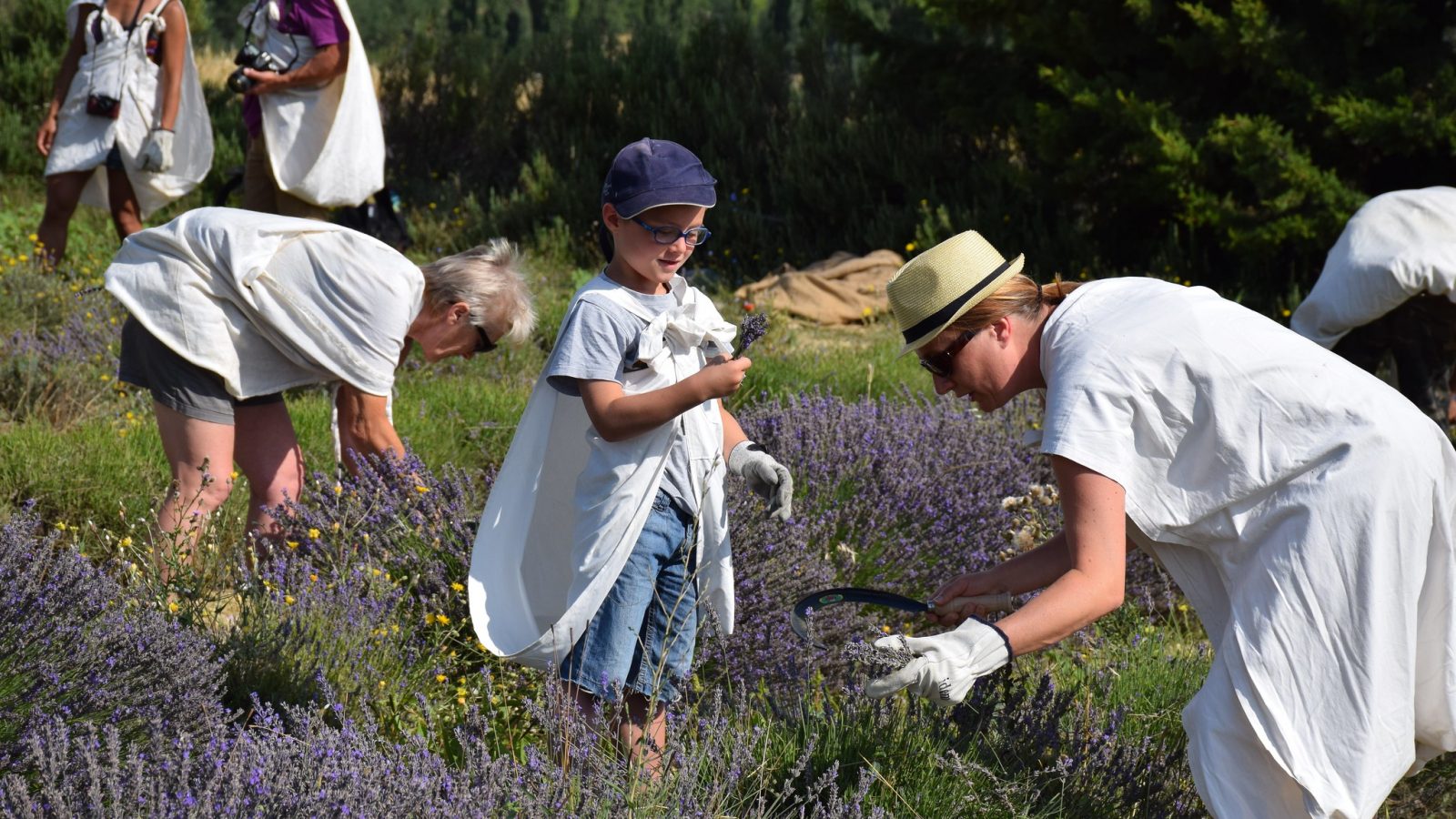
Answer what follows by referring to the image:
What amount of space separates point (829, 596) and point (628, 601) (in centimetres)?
41

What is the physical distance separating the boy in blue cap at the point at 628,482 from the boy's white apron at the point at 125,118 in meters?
4.41

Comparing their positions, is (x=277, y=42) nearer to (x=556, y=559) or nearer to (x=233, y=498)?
(x=233, y=498)

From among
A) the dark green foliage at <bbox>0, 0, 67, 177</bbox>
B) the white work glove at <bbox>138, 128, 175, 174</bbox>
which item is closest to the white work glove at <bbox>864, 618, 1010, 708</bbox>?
the white work glove at <bbox>138, 128, 175, 174</bbox>

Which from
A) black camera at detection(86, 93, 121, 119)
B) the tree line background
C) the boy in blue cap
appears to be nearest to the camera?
the boy in blue cap

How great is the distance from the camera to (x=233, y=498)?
4.18m

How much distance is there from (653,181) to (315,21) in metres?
3.96

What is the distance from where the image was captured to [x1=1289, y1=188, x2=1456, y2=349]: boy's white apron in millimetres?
5094

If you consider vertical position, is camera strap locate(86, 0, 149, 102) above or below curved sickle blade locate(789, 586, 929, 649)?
below

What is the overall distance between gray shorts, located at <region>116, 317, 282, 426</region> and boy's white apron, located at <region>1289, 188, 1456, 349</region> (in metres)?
3.93

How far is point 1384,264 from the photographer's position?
512cm

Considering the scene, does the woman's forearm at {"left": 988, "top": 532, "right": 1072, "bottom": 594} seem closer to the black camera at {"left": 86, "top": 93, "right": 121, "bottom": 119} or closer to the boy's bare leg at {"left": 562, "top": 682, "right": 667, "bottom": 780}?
the boy's bare leg at {"left": 562, "top": 682, "right": 667, "bottom": 780}

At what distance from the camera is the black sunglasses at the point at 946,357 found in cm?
232

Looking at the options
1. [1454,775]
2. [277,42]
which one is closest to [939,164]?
[277,42]

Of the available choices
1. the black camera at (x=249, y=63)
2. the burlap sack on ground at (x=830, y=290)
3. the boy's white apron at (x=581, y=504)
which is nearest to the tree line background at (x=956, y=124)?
the burlap sack on ground at (x=830, y=290)
